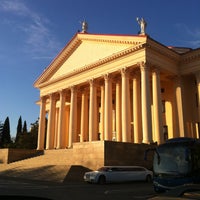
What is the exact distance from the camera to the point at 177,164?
14.8 meters

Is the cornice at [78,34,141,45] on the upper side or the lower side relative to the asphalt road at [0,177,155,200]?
upper

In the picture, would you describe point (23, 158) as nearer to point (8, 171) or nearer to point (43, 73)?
point (8, 171)

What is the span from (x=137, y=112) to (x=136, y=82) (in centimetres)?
398

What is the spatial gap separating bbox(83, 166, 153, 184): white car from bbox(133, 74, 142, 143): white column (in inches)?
407

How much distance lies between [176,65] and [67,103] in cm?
2201

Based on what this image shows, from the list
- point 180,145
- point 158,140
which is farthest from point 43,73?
point 180,145

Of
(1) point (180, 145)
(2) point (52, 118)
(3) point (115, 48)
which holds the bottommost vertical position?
(1) point (180, 145)

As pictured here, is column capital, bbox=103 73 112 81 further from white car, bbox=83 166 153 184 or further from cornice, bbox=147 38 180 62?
white car, bbox=83 166 153 184

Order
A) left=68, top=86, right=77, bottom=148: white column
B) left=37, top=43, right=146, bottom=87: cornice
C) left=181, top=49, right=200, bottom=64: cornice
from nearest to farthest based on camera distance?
1. left=37, top=43, right=146, bottom=87: cornice
2. left=181, top=49, right=200, bottom=64: cornice
3. left=68, top=86, right=77, bottom=148: white column

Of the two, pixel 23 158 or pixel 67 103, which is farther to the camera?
pixel 67 103

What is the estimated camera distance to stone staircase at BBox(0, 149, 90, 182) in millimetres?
24484

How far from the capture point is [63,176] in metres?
23.9

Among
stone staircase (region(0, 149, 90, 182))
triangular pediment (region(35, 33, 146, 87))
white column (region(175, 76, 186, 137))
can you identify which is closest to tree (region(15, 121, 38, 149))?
triangular pediment (region(35, 33, 146, 87))

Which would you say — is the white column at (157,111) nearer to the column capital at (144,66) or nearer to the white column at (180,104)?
the column capital at (144,66)
